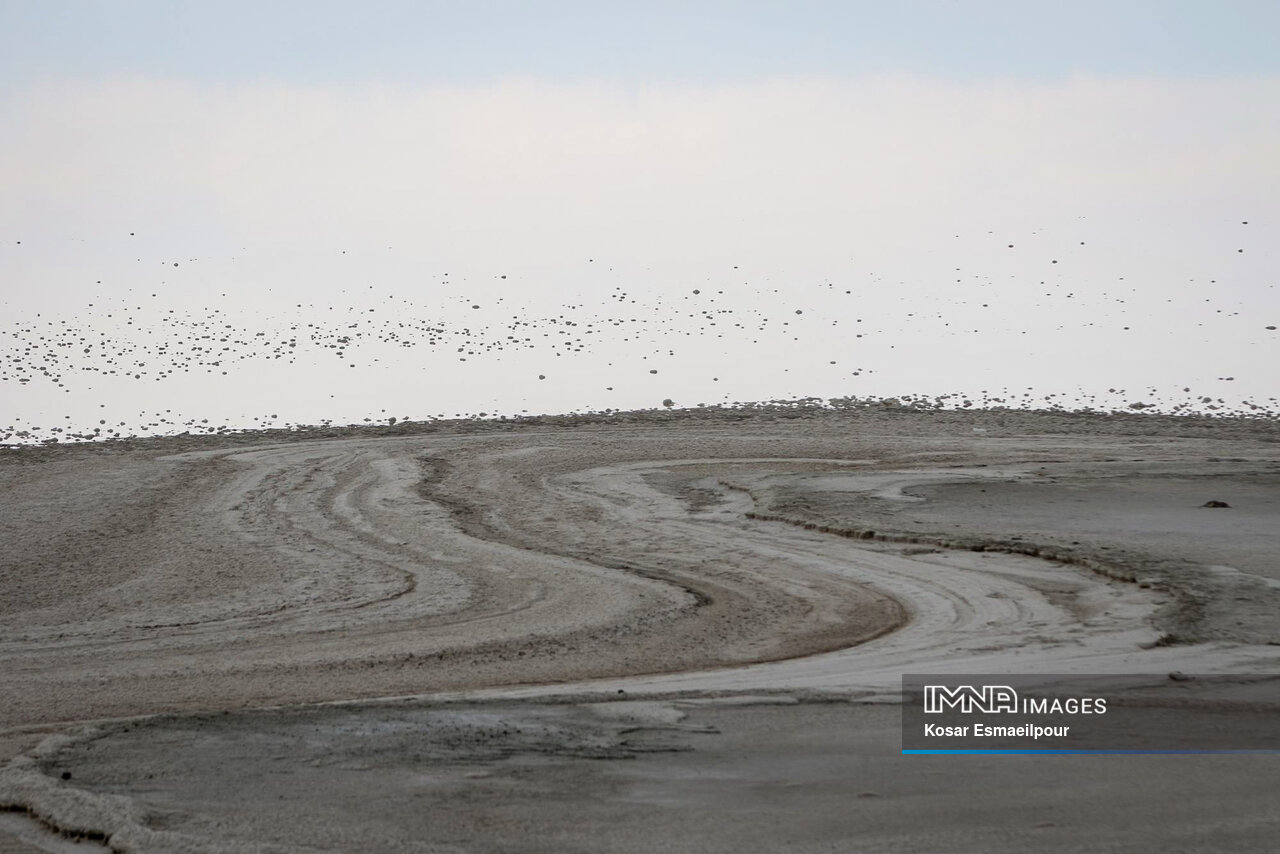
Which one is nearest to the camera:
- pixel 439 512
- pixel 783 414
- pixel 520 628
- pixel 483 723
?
pixel 483 723

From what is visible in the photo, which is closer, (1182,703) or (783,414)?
(1182,703)

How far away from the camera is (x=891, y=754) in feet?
14.9

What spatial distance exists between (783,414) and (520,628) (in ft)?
36.9

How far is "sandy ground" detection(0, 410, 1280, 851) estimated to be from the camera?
4035 millimetres

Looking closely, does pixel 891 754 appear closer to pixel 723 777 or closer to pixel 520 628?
pixel 723 777

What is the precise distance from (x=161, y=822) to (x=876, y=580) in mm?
5635

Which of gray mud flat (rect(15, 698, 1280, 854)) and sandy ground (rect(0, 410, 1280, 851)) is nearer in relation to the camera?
gray mud flat (rect(15, 698, 1280, 854))

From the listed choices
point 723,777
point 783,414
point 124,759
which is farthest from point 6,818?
point 783,414

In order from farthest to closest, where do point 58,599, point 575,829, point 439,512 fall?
point 439,512 → point 58,599 → point 575,829

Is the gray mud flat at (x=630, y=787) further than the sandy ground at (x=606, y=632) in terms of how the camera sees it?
No

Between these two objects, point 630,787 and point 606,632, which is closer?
point 630,787

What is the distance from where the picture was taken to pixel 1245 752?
451cm

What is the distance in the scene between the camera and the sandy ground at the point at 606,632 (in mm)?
4035

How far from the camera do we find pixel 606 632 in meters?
7.39
